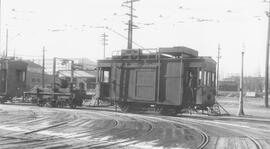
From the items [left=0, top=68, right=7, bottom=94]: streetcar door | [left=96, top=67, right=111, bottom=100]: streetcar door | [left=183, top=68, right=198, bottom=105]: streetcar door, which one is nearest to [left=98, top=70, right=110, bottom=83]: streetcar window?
[left=96, top=67, right=111, bottom=100]: streetcar door

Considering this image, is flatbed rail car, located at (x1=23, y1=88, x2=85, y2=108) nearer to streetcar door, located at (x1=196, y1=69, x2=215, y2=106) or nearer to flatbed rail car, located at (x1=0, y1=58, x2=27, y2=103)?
flatbed rail car, located at (x1=0, y1=58, x2=27, y2=103)

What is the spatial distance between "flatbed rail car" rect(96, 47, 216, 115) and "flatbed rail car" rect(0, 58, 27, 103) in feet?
30.5

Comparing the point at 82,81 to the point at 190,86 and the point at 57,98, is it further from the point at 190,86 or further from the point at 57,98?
the point at 190,86

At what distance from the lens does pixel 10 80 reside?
31156 millimetres

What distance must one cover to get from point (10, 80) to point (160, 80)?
1397 centimetres

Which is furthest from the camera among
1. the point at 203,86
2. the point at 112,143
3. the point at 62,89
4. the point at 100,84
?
the point at 62,89

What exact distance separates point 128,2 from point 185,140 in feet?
106

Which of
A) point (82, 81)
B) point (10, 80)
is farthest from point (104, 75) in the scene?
point (10, 80)

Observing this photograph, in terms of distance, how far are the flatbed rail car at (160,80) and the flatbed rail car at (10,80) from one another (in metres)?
9.28

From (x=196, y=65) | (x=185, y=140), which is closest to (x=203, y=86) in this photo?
(x=196, y=65)

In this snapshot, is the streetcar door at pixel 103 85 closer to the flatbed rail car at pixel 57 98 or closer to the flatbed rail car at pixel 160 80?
the flatbed rail car at pixel 160 80

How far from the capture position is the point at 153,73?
75.9 ft

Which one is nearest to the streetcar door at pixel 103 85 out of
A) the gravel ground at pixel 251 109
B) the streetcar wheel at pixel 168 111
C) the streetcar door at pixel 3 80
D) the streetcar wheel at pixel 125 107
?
the streetcar wheel at pixel 125 107

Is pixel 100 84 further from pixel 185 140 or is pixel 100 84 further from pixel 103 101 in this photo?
pixel 185 140
